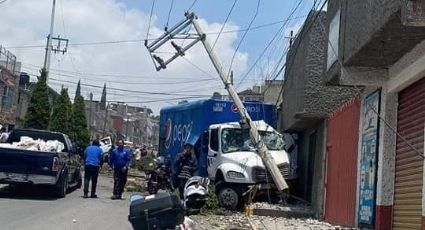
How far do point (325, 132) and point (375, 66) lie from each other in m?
6.52

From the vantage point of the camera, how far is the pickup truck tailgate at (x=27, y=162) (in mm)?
17594

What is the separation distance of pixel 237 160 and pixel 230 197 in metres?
1.05

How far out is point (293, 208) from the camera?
17.0 meters

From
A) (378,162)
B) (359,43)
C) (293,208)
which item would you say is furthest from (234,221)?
(359,43)

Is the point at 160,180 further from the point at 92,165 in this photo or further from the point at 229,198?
the point at 229,198

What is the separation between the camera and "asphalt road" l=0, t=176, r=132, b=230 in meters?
13.0

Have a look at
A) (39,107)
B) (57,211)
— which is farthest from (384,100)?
(39,107)

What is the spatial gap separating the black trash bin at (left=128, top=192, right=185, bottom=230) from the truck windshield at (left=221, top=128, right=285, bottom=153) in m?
11.3

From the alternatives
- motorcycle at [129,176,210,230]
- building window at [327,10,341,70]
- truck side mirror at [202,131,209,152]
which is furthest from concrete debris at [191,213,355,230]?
motorcycle at [129,176,210,230]

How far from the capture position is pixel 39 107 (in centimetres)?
5056

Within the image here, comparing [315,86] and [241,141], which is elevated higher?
[315,86]

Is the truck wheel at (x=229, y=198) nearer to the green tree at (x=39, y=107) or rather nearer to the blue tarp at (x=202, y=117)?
the blue tarp at (x=202, y=117)

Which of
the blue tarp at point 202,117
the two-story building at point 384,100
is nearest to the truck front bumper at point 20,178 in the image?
the blue tarp at point 202,117

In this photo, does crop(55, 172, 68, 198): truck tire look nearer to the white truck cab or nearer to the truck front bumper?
the truck front bumper
